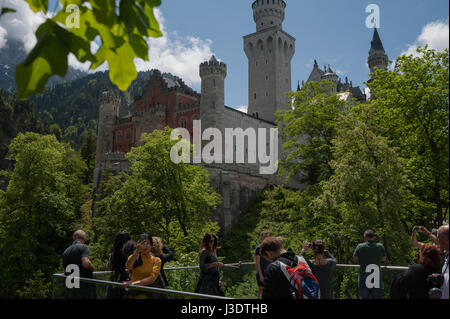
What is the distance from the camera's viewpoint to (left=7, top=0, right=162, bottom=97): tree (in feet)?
5.76

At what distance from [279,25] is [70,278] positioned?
5484 cm

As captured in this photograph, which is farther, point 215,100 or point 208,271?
point 215,100

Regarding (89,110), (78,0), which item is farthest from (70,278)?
(89,110)

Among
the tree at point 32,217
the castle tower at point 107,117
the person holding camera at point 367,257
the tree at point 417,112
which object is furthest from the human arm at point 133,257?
the castle tower at point 107,117

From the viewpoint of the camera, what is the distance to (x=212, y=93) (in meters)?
42.1

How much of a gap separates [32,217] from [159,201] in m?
9.31

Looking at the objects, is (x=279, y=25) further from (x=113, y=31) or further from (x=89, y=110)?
(x=89, y=110)

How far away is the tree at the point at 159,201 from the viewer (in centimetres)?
2498

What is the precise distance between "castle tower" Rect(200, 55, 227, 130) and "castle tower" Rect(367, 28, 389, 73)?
A: 36265mm

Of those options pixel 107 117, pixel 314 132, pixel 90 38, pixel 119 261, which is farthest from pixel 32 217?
pixel 107 117

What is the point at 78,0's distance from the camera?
80.7 inches

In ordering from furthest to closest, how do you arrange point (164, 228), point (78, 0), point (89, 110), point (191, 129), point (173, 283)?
point (89, 110)
point (191, 129)
point (164, 228)
point (173, 283)
point (78, 0)

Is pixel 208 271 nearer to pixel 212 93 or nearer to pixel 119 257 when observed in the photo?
pixel 119 257

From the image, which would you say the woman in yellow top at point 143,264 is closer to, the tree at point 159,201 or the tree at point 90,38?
the tree at point 90,38
